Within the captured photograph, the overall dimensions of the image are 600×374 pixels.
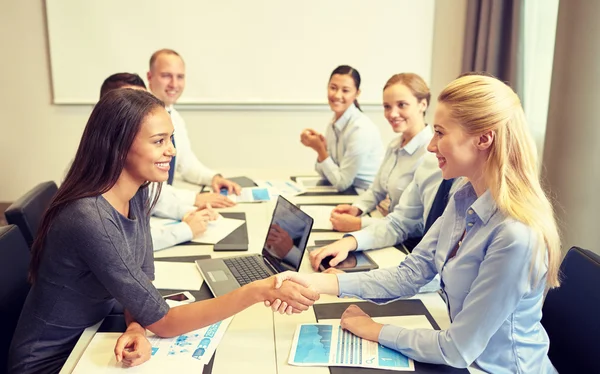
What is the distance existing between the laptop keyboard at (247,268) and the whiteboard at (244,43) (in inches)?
102

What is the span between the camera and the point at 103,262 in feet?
4.06

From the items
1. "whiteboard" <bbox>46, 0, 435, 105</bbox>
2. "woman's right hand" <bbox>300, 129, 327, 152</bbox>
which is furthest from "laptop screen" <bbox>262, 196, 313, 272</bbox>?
"whiteboard" <bbox>46, 0, 435, 105</bbox>

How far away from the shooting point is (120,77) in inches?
94.1


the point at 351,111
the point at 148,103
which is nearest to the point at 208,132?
the point at 351,111

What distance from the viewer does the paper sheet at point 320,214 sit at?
2.23 meters

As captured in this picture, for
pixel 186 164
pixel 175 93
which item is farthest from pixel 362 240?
pixel 175 93

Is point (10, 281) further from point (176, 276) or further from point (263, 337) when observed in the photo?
point (263, 337)

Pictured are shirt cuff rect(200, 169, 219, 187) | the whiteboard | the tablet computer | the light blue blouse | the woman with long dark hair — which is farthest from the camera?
the whiteboard

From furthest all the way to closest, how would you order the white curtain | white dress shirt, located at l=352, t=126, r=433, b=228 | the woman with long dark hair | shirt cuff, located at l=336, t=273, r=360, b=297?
the white curtain
white dress shirt, located at l=352, t=126, r=433, b=228
shirt cuff, located at l=336, t=273, r=360, b=297
the woman with long dark hair

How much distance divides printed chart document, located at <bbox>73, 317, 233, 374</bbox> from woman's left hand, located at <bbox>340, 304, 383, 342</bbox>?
31 cm

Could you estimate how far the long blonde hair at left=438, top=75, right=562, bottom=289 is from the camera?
1.16 m

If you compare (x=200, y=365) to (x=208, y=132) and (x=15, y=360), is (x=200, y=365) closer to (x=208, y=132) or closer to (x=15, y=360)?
(x=15, y=360)

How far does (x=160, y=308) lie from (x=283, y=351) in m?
0.31

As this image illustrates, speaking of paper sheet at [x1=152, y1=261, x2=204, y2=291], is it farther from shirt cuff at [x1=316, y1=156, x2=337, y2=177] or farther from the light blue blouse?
shirt cuff at [x1=316, y1=156, x2=337, y2=177]
